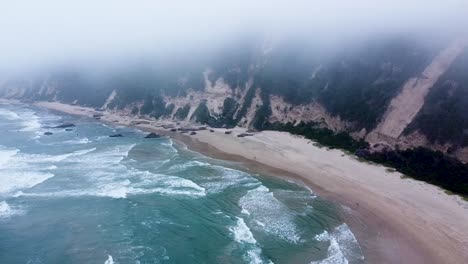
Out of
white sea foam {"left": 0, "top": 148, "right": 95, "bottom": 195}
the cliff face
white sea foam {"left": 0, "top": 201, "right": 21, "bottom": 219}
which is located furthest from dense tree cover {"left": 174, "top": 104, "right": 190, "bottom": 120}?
white sea foam {"left": 0, "top": 201, "right": 21, "bottom": 219}

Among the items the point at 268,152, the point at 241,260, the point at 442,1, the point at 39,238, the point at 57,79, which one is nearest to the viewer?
the point at 241,260

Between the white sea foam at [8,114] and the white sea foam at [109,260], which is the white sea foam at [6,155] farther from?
the white sea foam at [8,114]

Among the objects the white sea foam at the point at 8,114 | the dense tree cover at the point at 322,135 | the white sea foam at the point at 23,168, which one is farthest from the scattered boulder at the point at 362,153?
the white sea foam at the point at 8,114

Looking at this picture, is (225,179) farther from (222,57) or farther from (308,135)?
(222,57)

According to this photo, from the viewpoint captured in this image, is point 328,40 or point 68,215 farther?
point 328,40

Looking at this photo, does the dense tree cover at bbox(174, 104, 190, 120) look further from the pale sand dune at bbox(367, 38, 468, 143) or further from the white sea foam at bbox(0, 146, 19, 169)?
the pale sand dune at bbox(367, 38, 468, 143)

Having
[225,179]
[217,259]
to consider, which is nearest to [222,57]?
[225,179]

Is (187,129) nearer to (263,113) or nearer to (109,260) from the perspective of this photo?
(263,113)
